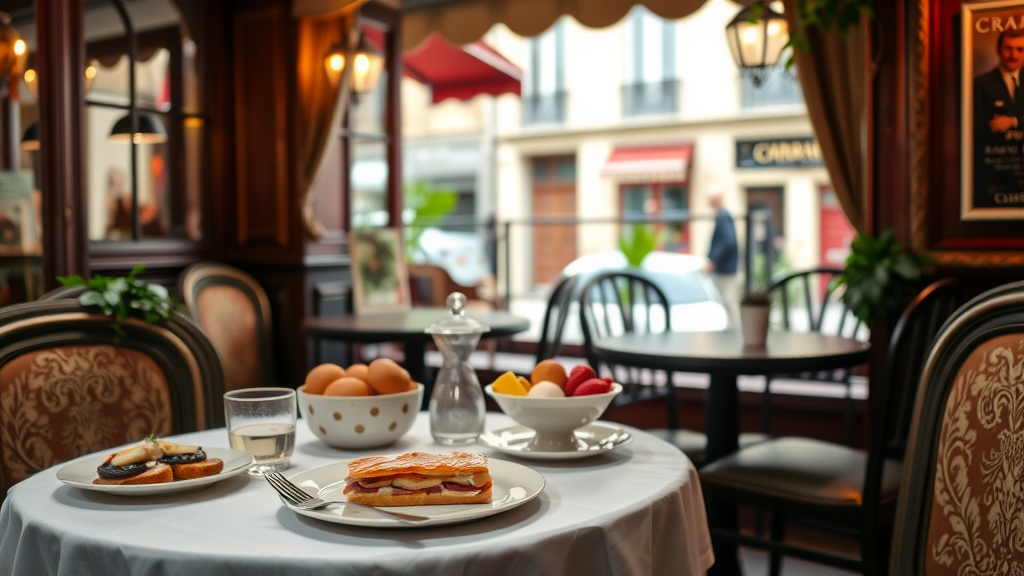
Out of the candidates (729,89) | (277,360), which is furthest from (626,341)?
(729,89)

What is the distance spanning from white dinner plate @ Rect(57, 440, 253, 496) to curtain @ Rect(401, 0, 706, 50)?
3474mm

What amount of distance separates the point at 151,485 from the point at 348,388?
0.34m

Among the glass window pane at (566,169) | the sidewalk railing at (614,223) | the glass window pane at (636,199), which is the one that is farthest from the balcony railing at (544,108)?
the sidewalk railing at (614,223)

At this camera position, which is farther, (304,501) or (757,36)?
(757,36)

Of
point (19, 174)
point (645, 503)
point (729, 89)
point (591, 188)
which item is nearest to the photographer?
point (645, 503)

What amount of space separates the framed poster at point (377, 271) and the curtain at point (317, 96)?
0.34 m

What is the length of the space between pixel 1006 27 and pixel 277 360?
342 cm

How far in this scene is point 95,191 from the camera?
12.4 feet

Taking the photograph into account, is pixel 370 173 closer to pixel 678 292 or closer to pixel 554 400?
pixel 678 292

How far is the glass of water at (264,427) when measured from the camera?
1.27m

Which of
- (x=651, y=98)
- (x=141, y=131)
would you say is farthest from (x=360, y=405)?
(x=651, y=98)

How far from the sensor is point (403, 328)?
3270 millimetres

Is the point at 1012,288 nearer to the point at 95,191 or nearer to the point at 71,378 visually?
the point at 71,378

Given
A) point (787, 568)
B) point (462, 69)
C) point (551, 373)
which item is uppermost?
point (462, 69)
